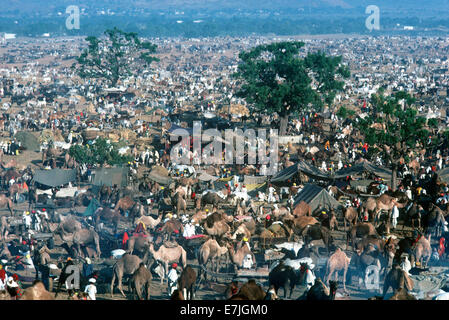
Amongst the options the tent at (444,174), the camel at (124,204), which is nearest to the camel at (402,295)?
the camel at (124,204)

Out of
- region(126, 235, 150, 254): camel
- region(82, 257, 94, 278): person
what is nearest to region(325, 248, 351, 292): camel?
region(126, 235, 150, 254): camel

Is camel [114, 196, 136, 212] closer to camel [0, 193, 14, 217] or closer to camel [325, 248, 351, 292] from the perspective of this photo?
camel [0, 193, 14, 217]

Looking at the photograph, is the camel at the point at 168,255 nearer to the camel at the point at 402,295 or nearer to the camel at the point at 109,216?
the camel at the point at 109,216

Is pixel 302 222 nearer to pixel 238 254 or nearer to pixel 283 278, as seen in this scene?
pixel 238 254

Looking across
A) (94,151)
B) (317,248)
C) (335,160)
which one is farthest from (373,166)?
(94,151)
